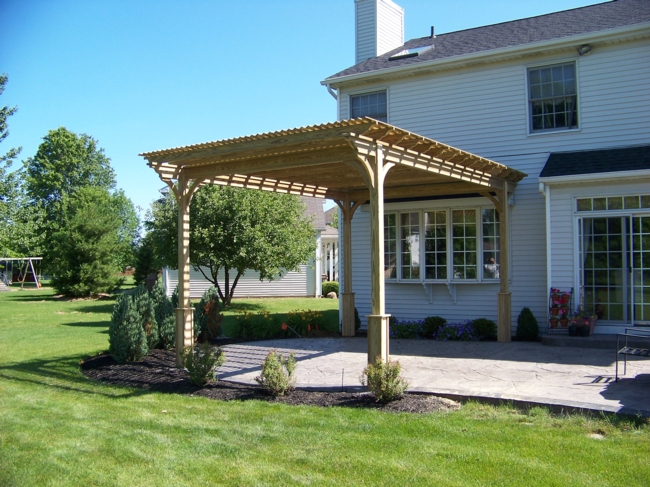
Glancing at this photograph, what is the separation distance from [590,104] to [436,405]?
312 inches

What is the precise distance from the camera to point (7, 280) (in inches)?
1479

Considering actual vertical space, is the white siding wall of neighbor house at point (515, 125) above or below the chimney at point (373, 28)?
below

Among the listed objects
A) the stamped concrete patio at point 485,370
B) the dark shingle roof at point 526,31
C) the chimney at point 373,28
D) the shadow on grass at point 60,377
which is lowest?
the shadow on grass at point 60,377

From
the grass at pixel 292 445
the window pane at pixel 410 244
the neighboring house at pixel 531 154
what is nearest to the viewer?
the grass at pixel 292 445

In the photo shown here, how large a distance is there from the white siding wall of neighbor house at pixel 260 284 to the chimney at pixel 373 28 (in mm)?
11325

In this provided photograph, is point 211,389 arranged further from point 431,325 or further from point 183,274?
point 431,325

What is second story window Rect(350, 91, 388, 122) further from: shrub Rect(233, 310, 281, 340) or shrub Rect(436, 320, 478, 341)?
shrub Rect(233, 310, 281, 340)

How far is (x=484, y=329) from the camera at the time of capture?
11.9 meters

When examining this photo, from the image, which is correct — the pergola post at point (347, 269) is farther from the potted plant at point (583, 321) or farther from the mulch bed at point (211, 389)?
the potted plant at point (583, 321)

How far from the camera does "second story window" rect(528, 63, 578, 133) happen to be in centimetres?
1187

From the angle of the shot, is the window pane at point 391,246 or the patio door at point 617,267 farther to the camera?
the window pane at point 391,246

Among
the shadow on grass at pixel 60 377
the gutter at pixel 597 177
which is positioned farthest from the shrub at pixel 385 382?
the gutter at pixel 597 177

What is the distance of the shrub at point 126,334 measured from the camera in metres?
9.36

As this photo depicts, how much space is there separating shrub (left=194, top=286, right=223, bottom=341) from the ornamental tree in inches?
235
